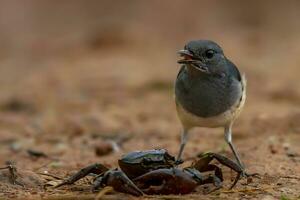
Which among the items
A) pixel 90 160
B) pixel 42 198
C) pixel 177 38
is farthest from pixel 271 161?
pixel 177 38

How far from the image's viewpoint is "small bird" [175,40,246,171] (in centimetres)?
611

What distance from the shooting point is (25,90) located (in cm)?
1134

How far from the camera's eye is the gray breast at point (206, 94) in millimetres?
6129

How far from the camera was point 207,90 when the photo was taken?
616 centimetres

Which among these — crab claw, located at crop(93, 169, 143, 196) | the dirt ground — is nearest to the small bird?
the dirt ground

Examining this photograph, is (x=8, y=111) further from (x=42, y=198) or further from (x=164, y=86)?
(x=42, y=198)

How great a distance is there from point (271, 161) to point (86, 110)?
3896mm

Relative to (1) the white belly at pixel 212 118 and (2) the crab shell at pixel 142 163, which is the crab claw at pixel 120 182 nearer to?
(2) the crab shell at pixel 142 163

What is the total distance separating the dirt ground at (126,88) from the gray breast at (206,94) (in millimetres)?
542

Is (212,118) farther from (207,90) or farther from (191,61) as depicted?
(191,61)

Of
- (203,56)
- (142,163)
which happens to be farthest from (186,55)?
(142,163)

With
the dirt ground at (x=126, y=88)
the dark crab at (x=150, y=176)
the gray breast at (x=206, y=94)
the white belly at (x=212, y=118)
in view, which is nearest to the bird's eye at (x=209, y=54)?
the gray breast at (x=206, y=94)

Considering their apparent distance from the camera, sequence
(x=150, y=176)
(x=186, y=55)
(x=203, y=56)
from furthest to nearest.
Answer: (x=203, y=56) < (x=186, y=55) < (x=150, y=176)

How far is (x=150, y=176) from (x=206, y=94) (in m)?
1.19
